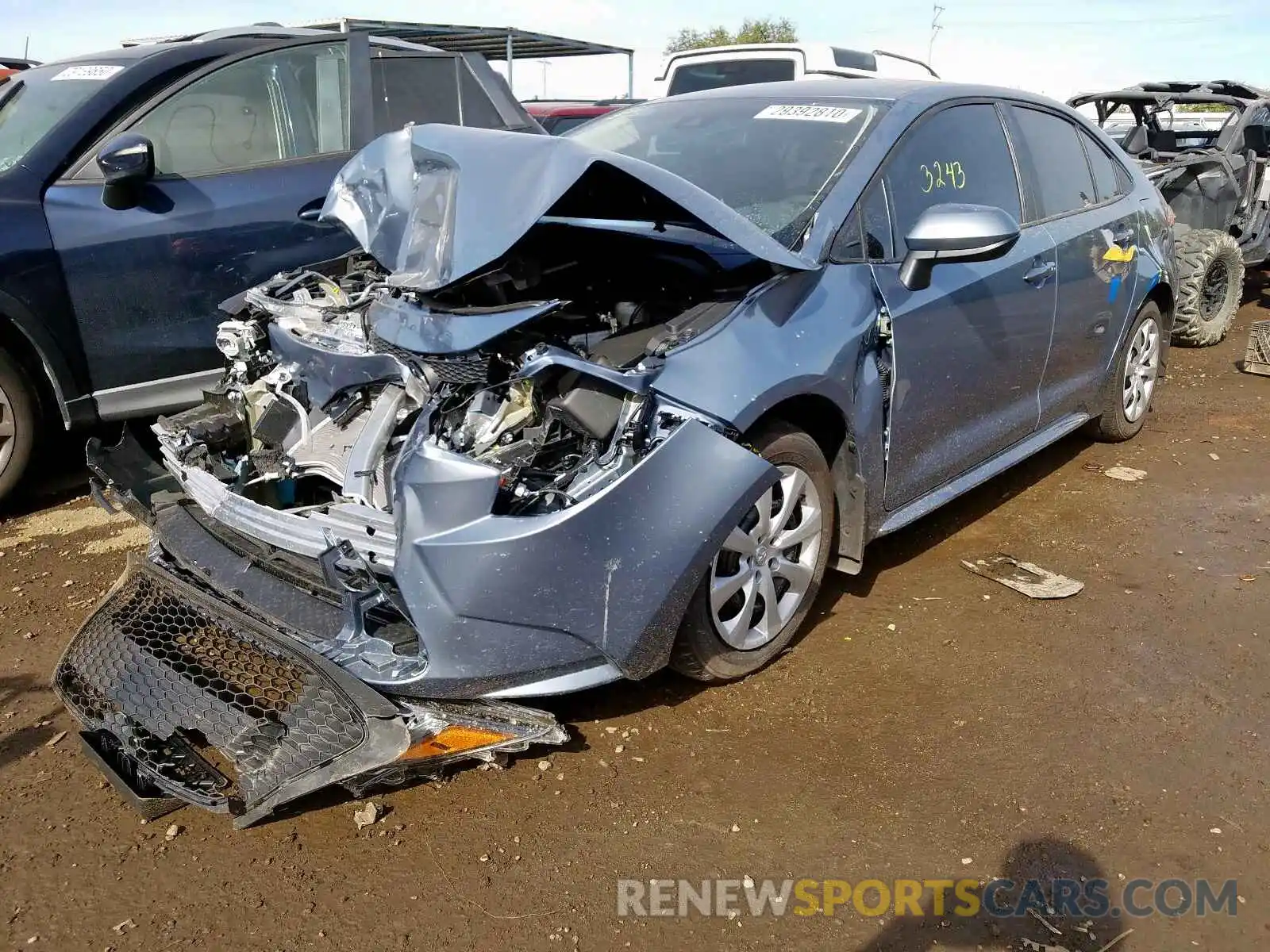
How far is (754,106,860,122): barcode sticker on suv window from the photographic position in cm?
358

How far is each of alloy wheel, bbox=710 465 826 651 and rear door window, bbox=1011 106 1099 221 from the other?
183 cm

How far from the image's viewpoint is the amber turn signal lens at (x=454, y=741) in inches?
98.0

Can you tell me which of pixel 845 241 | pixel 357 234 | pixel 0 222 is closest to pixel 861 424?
pixel 845 241

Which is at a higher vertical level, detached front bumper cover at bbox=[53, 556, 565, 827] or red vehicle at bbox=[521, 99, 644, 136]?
red vehicle at bbox=[521, 99, 644, 136]

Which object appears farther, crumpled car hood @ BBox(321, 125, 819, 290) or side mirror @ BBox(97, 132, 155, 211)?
side mirror @ BBox(97, 132, 155, 211)

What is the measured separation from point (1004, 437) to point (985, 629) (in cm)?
91

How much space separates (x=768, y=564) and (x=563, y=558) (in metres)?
0.80

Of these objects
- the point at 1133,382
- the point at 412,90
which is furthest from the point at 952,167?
the point at 412,90

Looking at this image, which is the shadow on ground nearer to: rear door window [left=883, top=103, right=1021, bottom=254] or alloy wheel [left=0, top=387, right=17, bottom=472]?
rear door window [left=883, top=103, right=1021, bottom=254]

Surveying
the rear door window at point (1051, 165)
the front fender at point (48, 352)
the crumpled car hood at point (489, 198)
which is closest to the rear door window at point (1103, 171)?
the rear door window at point (1051, 165)

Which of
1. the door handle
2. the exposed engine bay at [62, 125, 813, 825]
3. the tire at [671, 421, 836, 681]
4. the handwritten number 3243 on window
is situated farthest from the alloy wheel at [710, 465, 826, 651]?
the door handle

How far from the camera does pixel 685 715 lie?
302 centimetres

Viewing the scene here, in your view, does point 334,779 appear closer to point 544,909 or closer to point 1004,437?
point 544,909

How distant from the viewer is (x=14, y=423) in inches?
171
